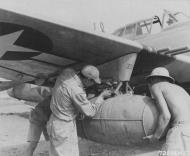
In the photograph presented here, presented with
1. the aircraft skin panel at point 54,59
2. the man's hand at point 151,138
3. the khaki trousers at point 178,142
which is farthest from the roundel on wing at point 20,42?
the khaki trousers at point 178,142

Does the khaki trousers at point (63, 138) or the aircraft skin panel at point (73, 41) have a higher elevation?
the aircraft skin panel at point (73, 41)

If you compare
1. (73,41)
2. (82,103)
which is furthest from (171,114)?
(73,41)

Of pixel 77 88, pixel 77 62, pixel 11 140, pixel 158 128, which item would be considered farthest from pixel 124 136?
pixel 11 140

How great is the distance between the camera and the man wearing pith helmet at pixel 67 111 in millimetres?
4328

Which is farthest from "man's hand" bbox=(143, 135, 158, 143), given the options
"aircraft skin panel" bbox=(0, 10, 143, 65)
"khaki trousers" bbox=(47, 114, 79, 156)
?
"aircraft skin panel" bbox=(0, 10, 143, 65)

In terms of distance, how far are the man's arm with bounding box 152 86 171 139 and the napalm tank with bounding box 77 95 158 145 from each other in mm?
108

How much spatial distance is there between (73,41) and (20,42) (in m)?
0.83

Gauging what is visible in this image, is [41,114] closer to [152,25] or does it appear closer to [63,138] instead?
[63,138]

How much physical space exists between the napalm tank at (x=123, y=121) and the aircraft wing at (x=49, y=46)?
0.97 metres

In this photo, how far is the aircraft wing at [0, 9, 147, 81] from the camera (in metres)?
4.36

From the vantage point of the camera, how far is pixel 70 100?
4426 millimetres

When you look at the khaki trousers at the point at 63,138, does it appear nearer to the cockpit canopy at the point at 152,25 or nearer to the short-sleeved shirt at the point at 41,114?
the short-sleeved shirt at the point at 41,114

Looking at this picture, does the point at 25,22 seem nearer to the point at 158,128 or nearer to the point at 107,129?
the point at 107,129

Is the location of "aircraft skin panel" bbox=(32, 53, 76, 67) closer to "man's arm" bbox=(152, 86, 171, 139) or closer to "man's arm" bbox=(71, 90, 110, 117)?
"man's arm" bbox=(71, 90, 110, 117)
